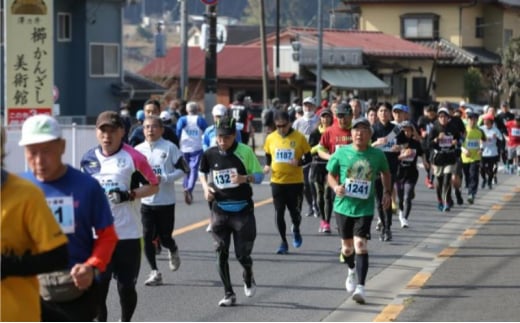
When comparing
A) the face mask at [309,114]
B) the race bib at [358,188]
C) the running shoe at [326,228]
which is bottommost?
the running shoe at [326,228]

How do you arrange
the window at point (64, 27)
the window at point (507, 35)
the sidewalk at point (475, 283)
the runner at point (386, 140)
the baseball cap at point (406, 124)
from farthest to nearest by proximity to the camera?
the window at point (507, 35) < the window at point (64, 27) < the baseball cap at point (406, 124) < the runner at point (386, 140) < the sidewalk at point (475, 283)

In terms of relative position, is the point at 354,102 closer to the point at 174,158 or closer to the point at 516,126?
the point at 174,158

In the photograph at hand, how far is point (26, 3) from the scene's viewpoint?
15391 millimetres

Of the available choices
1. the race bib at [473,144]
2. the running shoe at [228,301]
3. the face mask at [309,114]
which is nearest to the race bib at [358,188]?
the running shoe at [228,301]

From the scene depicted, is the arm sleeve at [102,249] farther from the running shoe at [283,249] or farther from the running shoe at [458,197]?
the running shoe at [458,197]

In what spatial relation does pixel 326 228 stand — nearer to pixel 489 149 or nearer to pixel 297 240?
pixel 297 240

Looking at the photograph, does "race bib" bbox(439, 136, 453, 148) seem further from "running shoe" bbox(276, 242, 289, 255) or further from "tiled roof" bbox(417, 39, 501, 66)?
"tiled roof" bbox(417, 39, 501, 66)

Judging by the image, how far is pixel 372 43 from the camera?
6606cm

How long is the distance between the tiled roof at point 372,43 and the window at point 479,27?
731 centimetres

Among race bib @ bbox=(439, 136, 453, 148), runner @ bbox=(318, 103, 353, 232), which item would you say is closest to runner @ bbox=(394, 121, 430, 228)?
race bib @ bbox=(439, 136, 453, 148)

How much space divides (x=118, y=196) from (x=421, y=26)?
64.1 m

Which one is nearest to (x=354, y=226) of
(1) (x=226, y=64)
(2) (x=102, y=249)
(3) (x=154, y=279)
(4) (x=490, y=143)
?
(3) (x=154, y=279)

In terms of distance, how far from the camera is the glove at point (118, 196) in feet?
Answer: 30.4

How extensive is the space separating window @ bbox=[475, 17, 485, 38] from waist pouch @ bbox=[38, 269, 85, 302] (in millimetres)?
70074
